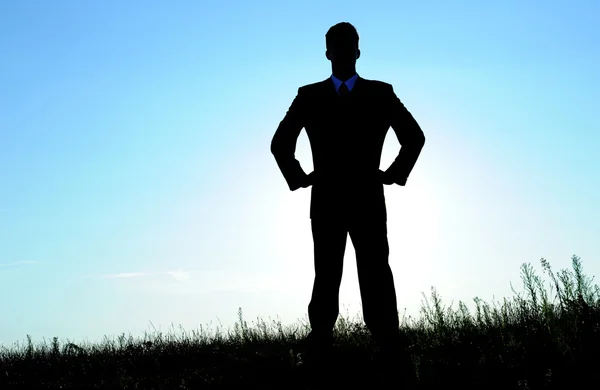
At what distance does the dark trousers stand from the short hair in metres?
1.48

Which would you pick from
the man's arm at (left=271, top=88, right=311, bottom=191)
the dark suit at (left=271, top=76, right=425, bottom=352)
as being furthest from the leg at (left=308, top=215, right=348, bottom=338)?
the man's arm at (left=271, top=88, right=311, bottom=191)

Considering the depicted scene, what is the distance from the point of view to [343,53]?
17.4 ft

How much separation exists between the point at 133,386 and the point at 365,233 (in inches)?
132

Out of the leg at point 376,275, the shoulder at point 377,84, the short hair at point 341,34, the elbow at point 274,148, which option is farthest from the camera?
the elbow at point 274,148

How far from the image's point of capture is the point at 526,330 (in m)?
7.05

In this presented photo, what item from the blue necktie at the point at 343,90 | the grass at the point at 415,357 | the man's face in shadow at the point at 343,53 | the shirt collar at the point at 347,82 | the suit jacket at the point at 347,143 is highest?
the man's face in shadow at the point at 343,53

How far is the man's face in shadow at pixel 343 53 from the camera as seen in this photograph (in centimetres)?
527

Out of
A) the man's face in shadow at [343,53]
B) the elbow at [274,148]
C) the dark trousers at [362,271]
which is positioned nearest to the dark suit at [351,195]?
the dark trousers at [362,271]

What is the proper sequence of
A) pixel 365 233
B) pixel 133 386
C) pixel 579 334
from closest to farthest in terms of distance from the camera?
1. pixel 365 233
2. pixel 579 334
3. pixel 133 386

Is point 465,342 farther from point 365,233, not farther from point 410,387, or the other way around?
point 365,233

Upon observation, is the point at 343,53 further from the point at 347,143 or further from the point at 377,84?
the point at 347,143

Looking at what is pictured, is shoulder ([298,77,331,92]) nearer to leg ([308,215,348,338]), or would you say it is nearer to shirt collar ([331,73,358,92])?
shirt collar ([331,73,358,92])

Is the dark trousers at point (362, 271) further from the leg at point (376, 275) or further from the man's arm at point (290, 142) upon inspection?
the man's arm at point (290, 142)

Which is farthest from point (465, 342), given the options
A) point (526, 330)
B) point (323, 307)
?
point (323, 307)
